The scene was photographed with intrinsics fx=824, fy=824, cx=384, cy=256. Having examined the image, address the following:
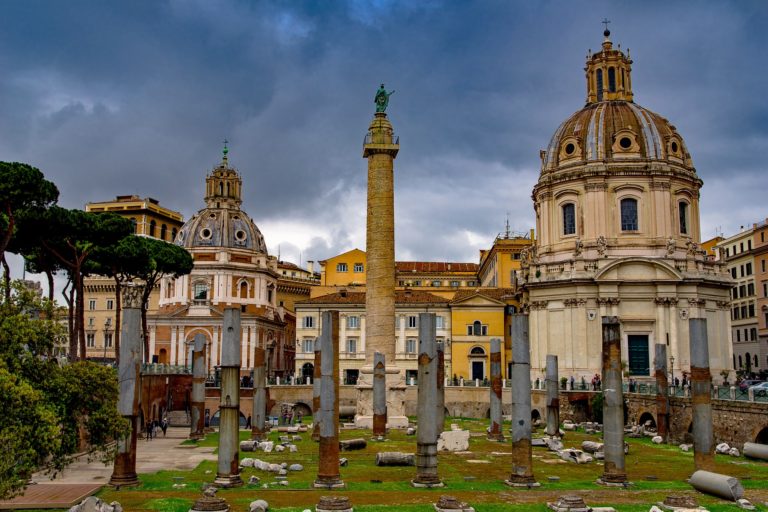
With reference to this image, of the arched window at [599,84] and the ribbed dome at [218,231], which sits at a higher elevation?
the arched window at [599,84]

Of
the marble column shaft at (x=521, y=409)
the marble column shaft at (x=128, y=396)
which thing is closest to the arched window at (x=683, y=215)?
the marble column shaft at (x=521, y=409)

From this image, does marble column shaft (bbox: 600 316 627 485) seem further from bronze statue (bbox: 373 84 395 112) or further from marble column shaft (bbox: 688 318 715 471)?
bronze statue (bbox: 373 84 395 112)

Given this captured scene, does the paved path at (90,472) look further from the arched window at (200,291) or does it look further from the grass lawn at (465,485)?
the arched window at (200,291)

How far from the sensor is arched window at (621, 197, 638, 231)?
61.7 m

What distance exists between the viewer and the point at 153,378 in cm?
5225

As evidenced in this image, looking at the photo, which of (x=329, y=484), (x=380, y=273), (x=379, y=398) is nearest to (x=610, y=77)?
(x=380, y=273)

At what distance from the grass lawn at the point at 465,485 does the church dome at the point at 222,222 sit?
175 feet

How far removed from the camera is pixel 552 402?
44719 millimetres

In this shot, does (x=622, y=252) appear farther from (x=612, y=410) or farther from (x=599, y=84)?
(x=612, y=410)

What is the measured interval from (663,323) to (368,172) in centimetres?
2554

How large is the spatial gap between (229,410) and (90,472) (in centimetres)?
784

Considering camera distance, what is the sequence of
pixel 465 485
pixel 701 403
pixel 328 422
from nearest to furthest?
pixel 328 422 < pixel 465 485 < pixel 701 403

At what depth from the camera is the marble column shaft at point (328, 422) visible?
2558 centimetres

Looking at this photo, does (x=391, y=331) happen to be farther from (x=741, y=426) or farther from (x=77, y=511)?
(x=77, y=511)
